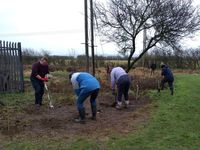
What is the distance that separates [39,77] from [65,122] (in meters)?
3.51

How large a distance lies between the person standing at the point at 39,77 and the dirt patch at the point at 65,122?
482 mm

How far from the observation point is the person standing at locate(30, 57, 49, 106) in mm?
14328

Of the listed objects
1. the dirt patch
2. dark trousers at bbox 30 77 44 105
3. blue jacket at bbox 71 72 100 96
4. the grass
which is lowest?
the grass

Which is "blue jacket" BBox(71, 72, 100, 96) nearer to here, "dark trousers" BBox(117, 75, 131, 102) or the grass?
the grass

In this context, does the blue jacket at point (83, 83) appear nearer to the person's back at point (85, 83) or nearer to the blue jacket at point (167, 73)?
the person's back at point (85, 83)

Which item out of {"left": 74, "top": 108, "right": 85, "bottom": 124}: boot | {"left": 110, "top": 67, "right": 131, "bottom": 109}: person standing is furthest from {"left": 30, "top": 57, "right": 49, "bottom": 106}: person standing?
{"left": 74, "top": 108, "right": 85, "bottom": 124}: boot

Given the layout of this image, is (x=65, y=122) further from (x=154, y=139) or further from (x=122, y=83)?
(x=122, y=83)

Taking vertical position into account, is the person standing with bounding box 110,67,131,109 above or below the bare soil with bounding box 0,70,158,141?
above

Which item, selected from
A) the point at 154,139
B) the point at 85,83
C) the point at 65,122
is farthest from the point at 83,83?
the point at 154,139

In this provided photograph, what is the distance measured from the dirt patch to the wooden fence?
4.23 metres

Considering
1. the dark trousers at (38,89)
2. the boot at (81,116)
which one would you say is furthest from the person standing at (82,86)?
the dark trousers at (38,89)

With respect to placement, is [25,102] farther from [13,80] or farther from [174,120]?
[174,120]

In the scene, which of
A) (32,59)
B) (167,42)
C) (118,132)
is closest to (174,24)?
(167,42)

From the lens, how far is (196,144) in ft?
30.5
